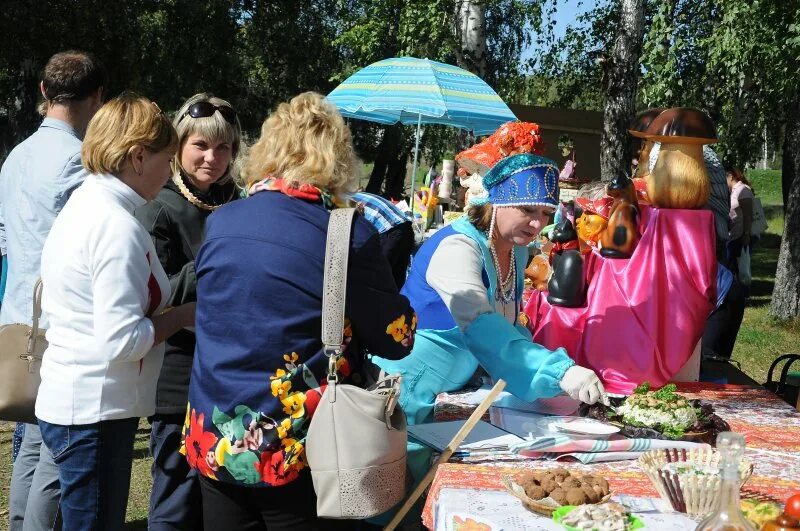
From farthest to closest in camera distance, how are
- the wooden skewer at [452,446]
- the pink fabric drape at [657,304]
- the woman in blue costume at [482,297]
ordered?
the pink fabric drape at [657,304]
the woman in blue costume at [482,297]
the wooden skewer at [452,446]

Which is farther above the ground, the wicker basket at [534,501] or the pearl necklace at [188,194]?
the pearl necklace at [188,194]

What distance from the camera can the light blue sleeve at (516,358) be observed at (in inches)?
90.9

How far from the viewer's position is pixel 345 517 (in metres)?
1.79

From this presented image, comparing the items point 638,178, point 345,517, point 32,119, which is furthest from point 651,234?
point 32,119

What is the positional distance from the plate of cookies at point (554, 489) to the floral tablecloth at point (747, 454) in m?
0.08

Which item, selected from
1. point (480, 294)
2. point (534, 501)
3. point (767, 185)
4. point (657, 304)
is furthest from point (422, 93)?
point (767, 185)

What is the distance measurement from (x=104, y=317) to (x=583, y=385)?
117cm

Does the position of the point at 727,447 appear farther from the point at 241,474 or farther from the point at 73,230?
the point at 73,230

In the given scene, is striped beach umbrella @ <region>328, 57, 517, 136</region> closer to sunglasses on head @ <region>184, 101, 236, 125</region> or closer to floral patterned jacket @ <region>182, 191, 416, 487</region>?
sunglasses on head @ <region>184, 101, 236, 125</region>

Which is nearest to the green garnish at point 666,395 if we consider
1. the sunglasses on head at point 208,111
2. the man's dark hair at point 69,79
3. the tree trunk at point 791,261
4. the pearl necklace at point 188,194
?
the pearl necklace at point 188,194

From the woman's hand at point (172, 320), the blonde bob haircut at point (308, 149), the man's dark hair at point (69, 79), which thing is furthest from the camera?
the man's dark hair at point (69, 79)

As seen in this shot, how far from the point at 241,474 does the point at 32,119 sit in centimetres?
1172

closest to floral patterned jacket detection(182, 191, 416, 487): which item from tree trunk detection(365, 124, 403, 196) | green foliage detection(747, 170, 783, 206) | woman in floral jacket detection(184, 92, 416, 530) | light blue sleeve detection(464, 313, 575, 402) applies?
woman in floral jacket detection(184, 92, 416, 530)

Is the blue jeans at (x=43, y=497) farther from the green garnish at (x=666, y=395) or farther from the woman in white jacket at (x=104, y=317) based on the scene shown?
the green garnish at (x=666, y=395)
